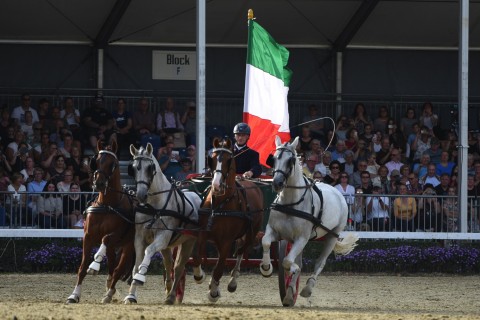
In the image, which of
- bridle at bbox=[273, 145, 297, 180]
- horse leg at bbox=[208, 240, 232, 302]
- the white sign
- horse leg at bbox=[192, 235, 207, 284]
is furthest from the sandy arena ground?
the white sign

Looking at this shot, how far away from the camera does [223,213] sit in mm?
12289

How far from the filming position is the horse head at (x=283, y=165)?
11969 mm

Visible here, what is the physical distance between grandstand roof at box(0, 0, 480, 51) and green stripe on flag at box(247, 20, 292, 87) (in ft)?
18.1

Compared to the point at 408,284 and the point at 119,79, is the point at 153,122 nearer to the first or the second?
the point at 119,79

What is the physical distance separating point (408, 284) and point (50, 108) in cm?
842

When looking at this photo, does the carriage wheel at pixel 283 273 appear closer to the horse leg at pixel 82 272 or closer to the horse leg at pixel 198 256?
the horse leg at pixel 198 256

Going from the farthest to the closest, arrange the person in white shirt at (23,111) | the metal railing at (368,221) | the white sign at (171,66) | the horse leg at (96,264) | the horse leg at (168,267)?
the white sign at (171,66)
the person in white shirt at (23,111)
the metal railing at (368,221)
the horse leg at (168,267)
the horse leg at (96,264)

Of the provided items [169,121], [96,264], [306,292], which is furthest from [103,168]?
[169,121]

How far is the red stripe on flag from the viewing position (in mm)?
14852

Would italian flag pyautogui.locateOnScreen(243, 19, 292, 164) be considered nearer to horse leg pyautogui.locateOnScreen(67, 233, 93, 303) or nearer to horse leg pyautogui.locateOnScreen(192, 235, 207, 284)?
horse leg pyautogui.locateOnScreen(192, 235, 207, 284)

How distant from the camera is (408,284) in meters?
16.5

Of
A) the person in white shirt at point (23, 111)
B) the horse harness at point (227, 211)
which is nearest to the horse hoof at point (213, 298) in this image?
the horse harness at point (227, 211)

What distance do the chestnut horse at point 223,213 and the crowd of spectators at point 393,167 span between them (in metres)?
3.82

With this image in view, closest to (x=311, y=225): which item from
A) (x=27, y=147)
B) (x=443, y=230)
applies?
(x=443, y=230)
